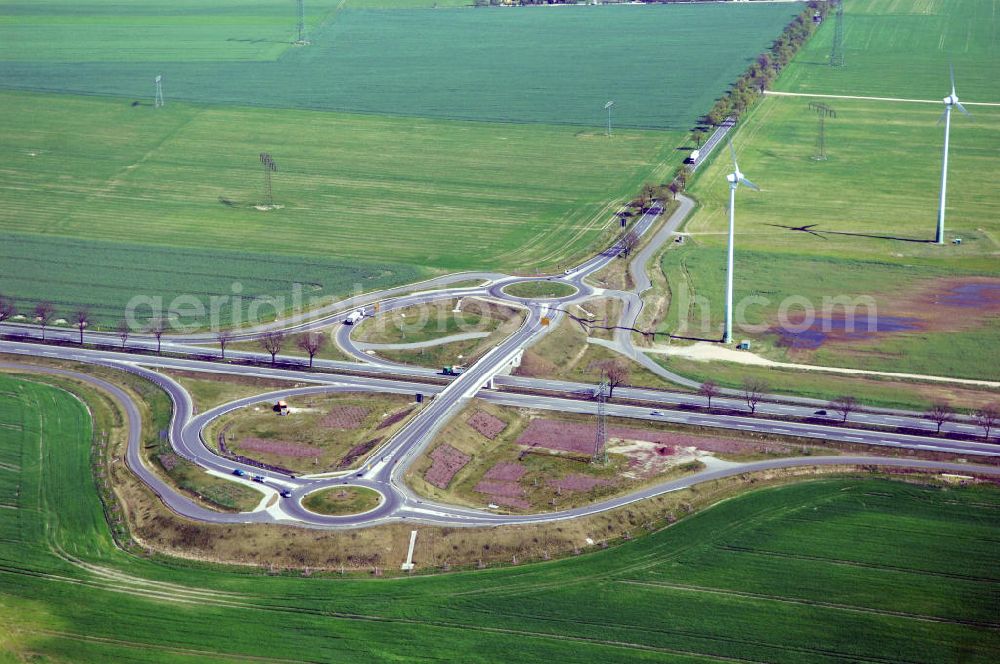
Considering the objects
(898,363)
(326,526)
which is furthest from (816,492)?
(326,526)

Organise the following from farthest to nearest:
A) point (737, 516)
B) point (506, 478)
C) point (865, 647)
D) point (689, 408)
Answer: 1. point (689, 408)
2. point (506, 478)
3. point (737, 516)
4. point (865, 647)

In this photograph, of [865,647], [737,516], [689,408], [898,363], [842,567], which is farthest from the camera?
[898,363]

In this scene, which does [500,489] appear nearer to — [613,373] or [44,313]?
[613,373]

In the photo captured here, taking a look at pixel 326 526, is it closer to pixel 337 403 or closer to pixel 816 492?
pixel 337 403

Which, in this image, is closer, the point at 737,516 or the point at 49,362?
the point at 737,516

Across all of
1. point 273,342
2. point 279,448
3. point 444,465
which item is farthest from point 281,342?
point 444,465

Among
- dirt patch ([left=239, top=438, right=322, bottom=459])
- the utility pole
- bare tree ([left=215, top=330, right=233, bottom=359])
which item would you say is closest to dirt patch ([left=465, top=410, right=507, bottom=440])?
the utility pole
